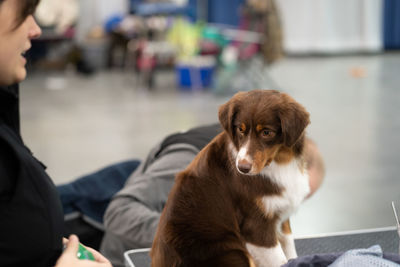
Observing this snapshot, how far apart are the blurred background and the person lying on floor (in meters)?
1.32

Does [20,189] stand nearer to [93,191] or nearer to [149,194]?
[149,194]

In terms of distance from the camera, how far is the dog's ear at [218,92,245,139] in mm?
1132

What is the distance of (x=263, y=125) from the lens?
1089mm

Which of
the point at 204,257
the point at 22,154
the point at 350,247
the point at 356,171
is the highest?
the point at 22,154

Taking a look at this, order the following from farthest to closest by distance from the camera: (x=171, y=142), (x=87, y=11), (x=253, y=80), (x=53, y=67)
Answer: (x=87, y=11)
(x=53, y=67)
(x=253, y=80)
(x=171, y=142)

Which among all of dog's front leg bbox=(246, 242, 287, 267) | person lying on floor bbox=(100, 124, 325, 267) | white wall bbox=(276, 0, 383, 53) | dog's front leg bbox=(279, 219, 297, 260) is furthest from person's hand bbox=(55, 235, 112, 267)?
white wall bbox=(276, 0, 383, 53)

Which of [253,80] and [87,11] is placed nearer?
[253,80]

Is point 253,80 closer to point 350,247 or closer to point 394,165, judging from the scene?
point 394,165

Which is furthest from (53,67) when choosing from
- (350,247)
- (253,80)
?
(350,247)

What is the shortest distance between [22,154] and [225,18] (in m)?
9.51

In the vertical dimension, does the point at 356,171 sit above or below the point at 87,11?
below

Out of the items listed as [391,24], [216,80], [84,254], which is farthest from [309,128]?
[391,24]

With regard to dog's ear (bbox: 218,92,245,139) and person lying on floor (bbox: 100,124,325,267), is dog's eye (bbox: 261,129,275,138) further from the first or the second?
person lying on floor (bbox: 100,124,325,267)

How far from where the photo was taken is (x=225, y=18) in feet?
33.3
